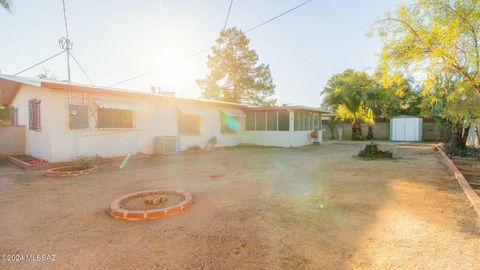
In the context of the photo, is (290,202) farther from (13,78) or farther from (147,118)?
(13,78)

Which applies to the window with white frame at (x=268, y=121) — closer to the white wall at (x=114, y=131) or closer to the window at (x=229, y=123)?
the white wall at (x=114, y=131)

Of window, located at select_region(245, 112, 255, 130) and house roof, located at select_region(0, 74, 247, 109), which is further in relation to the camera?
window, located at select_region(245, 112, 255, 130)

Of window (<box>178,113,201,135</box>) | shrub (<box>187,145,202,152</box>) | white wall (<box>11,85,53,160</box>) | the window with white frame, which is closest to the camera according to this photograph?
white wall (<box>11,85,53,160</box>)

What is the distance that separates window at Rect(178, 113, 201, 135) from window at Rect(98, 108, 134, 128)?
2.72m

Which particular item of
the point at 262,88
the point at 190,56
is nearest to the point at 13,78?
the point at 190,56

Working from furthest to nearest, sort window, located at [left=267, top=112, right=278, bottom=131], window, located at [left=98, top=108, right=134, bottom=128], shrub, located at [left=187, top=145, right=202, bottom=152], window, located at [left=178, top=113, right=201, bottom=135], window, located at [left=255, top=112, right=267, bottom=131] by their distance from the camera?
window, located at [left=255, top=112, right=267, bottom=131], window, located at [left=267, top=112, right=278, bottom=131], window, located at [left=178, top=113, right=201, bottom=135], shrub, located at [left=187, top=145, right=202, bottom=152], window, located at [left=98, top=108, right=134, bottom=128]

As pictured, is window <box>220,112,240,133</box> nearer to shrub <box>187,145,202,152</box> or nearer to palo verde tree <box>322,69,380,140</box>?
shrub <box>187,145,202,152</box>

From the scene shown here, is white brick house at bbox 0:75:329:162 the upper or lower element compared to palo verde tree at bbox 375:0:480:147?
lower

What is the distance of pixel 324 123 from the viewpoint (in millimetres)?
24422

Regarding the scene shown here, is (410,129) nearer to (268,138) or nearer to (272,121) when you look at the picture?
(272,121)

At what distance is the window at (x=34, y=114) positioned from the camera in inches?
346

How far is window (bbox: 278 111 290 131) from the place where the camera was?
563 inches

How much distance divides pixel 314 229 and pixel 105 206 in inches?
134

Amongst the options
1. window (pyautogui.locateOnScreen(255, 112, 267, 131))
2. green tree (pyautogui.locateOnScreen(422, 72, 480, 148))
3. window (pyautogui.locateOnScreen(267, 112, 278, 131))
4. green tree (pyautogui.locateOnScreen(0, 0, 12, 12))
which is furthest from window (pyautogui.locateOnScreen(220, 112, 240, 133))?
green tree (pyautogui.locateOnScreen(0, 0, 12, 12))
